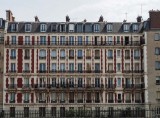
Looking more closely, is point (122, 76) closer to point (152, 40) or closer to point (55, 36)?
point (152, 40)

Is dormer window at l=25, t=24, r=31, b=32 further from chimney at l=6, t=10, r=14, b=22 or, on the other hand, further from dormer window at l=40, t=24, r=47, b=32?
chimney at l=6, t=10, r=14, b=22

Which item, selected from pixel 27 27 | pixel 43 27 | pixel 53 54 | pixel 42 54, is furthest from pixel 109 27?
pixel 27 27

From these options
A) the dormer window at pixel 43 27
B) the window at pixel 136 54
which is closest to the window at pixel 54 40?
the dormer window at pixel 43 27

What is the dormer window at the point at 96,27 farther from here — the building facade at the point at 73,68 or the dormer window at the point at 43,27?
the dormer window at the point at 43,27

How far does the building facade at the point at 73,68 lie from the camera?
280 feet

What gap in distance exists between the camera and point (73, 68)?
8650 centimetres

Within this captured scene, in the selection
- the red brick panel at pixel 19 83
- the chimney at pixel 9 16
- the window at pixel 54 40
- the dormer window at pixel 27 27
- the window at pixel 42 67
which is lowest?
the red brick panel at pixel 19 83

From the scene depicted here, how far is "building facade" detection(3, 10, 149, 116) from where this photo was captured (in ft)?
280

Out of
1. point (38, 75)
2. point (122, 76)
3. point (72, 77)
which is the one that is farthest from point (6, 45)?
point (122, 76)

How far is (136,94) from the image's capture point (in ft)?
282

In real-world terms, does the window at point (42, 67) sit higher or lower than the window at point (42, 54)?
lower

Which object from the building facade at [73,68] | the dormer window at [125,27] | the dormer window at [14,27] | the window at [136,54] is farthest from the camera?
the dormer window at [125,27]

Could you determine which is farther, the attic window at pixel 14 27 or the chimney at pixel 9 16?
the chimney at pixel 9 16

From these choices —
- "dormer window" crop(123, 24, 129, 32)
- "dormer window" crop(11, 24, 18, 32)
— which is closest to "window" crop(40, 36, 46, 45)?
"dormer window" crop(11, 24, 18, 32)
